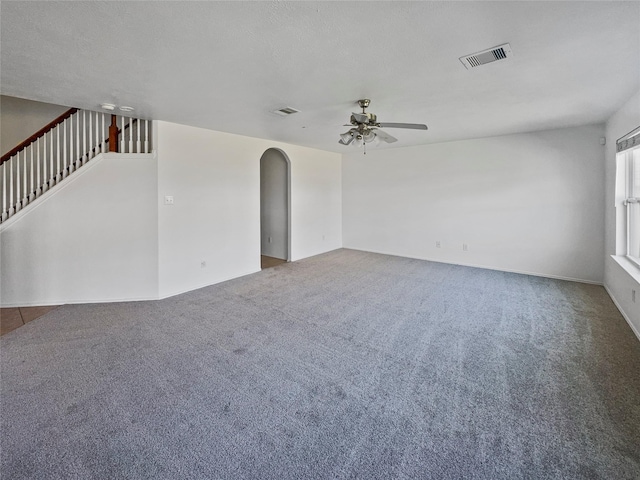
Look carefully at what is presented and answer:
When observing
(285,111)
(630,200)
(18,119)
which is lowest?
(630,200)

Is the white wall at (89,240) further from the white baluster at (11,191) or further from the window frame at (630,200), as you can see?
the window frame at (630,200)

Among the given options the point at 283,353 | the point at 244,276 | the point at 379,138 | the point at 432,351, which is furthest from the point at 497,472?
the point at 244,276

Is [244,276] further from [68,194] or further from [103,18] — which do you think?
[103,18]

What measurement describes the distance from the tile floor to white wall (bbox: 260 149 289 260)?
384 cm

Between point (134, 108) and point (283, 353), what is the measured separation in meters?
3.31

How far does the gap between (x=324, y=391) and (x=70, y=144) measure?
180 inches

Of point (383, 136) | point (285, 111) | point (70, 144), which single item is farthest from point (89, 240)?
point (383, 136)

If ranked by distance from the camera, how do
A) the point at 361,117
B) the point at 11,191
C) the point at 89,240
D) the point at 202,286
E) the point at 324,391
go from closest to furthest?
the point at 324,391, the point at 361,117, the point at 11,191, the point at 89,240, the point at 202,286

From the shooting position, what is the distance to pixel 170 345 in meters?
2.78

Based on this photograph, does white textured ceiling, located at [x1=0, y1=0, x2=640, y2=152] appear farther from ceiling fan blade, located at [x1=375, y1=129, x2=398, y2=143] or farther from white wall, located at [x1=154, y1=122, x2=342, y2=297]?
white wall, located at [x1=154, y1=122, x2=342, y2=297]

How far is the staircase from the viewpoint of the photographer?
387 centimetres

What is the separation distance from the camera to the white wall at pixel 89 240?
3725mm

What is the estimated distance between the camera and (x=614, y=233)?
12.5 ft

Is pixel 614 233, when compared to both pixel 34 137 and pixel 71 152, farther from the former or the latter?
pixel 34 137
